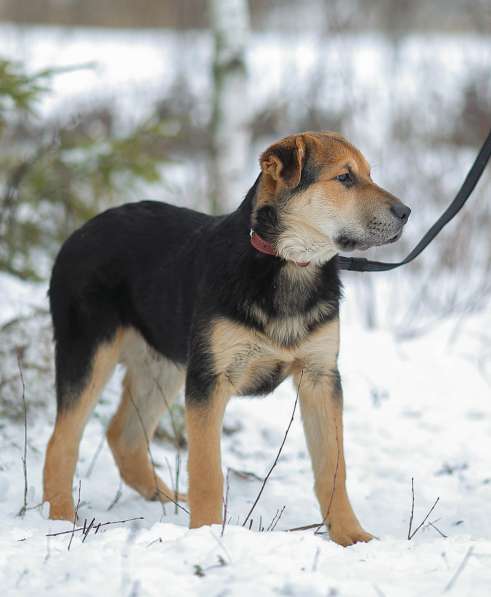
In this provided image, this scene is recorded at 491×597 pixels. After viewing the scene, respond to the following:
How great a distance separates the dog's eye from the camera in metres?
4.32

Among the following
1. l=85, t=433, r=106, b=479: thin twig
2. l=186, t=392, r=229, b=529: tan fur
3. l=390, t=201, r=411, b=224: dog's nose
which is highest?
l=390, t=201, r=411, b=224: dog's nose

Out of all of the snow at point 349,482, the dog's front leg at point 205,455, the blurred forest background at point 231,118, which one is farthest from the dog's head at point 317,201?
the blurred forest background at point 231,118

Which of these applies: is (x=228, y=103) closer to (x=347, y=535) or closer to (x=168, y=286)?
(x=168, y=286)

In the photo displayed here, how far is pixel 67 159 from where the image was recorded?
27.0 feet

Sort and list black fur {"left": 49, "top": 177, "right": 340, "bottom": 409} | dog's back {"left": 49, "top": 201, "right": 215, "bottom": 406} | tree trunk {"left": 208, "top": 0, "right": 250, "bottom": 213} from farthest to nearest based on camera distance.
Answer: tree trunk {"left": 208, "top": 0, "right": 250, "bottom": 213} < dog's back {"left": 49, "top": 201, "right": 215, "bottom": 406} < black fur {"left": 49, "top": 177, "right": 340, "bottom": 409}

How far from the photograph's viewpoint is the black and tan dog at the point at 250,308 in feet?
13.8

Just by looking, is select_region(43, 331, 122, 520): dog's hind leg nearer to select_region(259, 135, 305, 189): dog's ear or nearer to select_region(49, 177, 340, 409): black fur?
select_region(49, 177, 340, 409): black fur

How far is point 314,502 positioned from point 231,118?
586 centimetres

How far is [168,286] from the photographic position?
4.77 metres

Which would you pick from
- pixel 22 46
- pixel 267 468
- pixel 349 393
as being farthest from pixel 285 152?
pixel 22 46

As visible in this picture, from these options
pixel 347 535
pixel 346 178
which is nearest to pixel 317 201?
pixel 346 178

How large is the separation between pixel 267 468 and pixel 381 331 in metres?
3.27

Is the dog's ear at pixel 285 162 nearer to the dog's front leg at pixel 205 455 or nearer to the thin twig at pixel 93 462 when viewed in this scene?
the dog's front leg at pixel 205 455

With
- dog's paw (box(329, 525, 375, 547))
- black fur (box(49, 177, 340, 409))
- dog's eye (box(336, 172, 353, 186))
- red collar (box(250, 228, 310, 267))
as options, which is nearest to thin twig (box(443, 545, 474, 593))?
dog's paw (box(329, 525, 375, 547))
